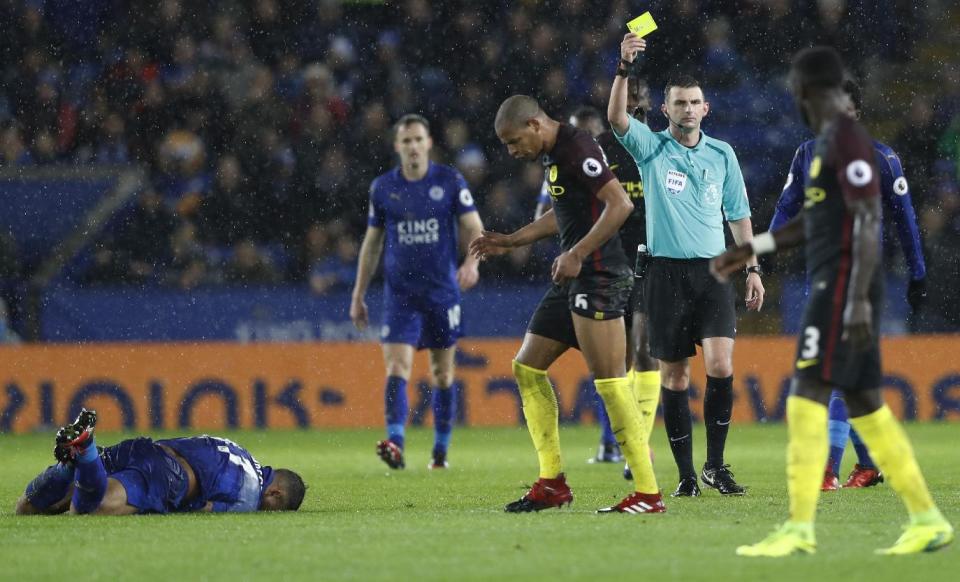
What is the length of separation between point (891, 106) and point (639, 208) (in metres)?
9.03

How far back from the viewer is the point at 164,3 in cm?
1989

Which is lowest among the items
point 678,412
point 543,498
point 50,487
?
point 543,498

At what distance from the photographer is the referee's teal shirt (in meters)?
9.14

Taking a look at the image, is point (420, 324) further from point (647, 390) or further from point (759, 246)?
point (759, 246)

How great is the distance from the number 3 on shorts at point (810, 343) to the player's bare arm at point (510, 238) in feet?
7.41

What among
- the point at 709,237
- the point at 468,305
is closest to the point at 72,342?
the point at 468,305

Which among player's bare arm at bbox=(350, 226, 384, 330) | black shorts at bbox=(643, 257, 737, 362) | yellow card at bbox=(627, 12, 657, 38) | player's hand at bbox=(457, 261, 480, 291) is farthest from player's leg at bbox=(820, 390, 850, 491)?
player's bare arm at bbox=(350, 226, 384, 330)

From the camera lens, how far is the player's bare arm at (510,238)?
7.97 m

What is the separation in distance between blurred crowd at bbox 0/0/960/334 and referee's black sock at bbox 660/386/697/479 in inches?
321

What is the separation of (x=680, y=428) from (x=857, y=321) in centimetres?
360

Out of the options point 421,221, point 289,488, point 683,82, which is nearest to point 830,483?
point 683,82

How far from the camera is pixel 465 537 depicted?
22.1 feet

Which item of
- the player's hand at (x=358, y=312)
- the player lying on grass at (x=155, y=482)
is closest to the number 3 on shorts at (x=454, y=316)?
the player's hand at (x=358, y=312)

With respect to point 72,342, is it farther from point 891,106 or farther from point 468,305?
point 891,106
